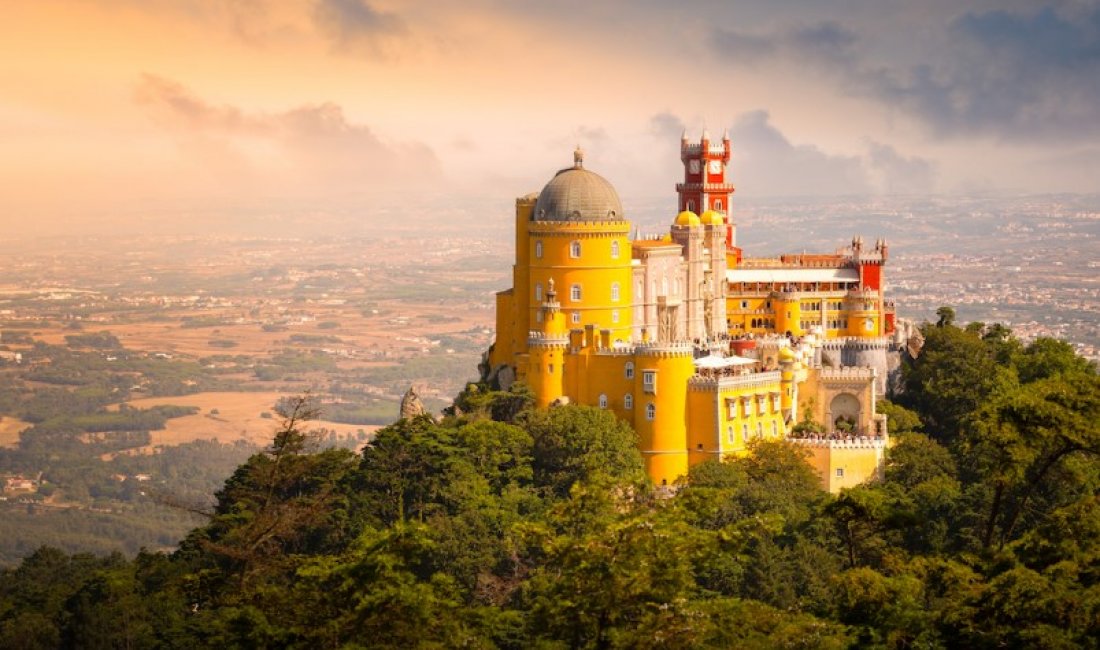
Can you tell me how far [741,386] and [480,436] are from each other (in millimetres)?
12154

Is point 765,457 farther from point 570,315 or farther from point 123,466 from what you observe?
point 123,466

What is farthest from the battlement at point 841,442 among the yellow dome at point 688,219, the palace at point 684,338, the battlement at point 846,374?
the yellow dome at point 688,219

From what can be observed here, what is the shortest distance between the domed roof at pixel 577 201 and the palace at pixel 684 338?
→ 68 mm

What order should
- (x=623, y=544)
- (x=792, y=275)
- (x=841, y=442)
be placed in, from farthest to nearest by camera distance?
(x=792, y=275) < (x=841, y=442) < (x=623, y=544)

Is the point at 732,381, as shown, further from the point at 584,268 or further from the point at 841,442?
the point at 584,268

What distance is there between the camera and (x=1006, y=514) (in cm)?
7694

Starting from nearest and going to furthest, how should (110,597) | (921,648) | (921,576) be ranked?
(921,648), (921,576), (110,597)

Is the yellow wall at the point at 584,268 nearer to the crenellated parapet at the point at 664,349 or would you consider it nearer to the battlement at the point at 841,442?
the crenellated parapet at the point at 664,349

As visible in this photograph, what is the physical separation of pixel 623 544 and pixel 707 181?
190 ft

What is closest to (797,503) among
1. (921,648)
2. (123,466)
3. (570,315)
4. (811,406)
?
(811,406)

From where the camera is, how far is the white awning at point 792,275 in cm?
10406

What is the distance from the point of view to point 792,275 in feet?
343

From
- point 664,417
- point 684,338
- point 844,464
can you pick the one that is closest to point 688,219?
point 684,338

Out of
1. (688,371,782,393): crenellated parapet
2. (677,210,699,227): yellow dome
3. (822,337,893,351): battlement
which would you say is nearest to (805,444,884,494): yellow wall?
(688,371,782,393): crenellated parapet
